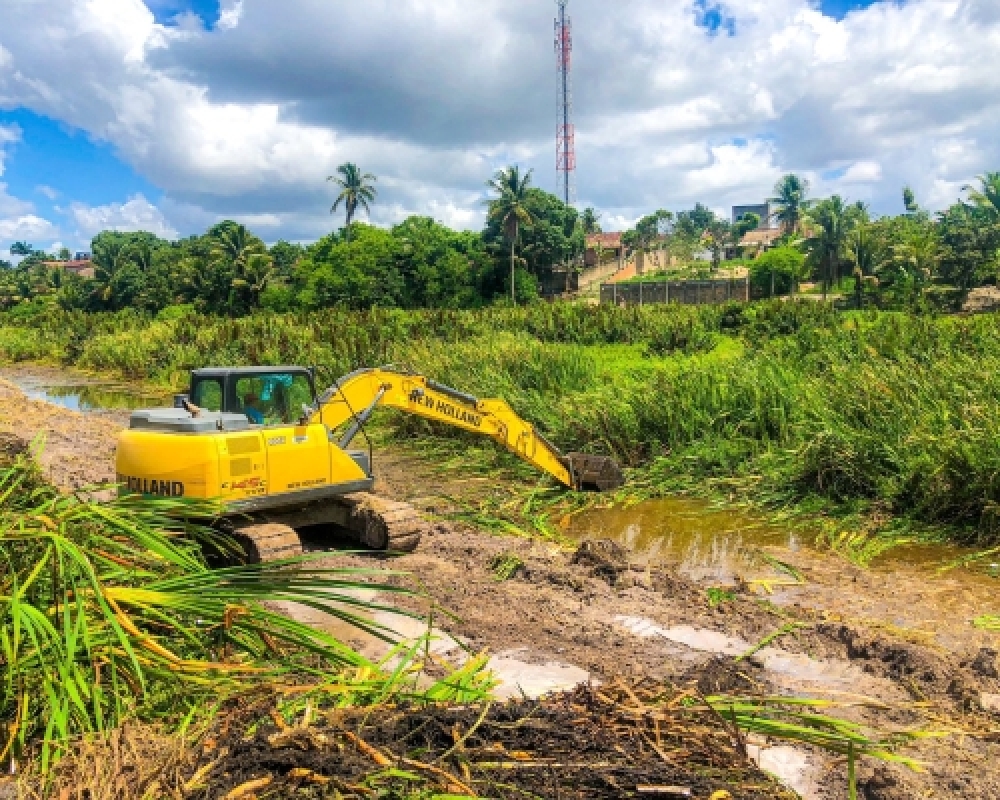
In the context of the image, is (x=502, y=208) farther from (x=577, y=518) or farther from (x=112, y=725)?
(x=112, y=725)

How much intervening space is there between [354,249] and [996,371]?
5130 cm

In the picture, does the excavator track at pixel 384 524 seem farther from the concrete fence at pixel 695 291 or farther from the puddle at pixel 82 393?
the concrete fence at pixel 695 291

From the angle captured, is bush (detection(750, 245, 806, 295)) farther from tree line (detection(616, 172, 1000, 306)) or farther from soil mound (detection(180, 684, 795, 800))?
soil mound (detection(180, 684, 795, 800))

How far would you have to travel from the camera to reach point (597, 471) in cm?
1030

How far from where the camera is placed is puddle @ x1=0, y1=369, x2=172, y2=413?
23562mm

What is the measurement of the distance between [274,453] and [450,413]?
2551mm

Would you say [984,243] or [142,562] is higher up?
[984,243]

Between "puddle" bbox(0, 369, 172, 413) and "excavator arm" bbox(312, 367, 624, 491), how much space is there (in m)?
16.2

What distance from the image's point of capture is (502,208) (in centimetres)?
5709

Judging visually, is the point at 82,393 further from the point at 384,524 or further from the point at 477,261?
the point at 477,261

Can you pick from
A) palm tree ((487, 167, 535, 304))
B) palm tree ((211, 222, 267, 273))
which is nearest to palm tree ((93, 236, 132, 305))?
palm tree ((211, 222, 267, 273))

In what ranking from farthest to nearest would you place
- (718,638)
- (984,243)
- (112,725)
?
(984,243), (718,638), (112,725)

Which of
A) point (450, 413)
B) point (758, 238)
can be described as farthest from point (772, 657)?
point (758, 238)

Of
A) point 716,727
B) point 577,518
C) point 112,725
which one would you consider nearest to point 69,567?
point 112,725
